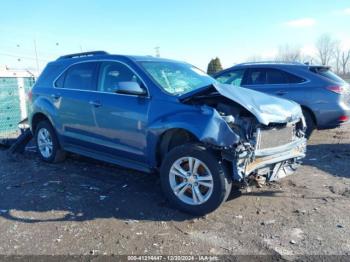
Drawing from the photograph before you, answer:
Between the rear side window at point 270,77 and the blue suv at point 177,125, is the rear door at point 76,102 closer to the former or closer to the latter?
the blue suv at point 177,125

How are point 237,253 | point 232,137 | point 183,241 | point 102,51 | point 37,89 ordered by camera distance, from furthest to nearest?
point 37,89, point 102,51, point 232,137, point 183,241, point 237,253

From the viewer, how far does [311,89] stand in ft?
26.0

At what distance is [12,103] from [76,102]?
21.4 ft

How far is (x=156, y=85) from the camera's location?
4.87 metres

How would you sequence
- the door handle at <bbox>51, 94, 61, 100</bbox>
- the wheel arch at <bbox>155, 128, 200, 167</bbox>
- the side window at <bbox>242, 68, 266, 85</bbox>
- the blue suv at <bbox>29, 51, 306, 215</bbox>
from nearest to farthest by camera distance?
the blue suv at <bbox>29, 51, 306, 215</bbox> < the wheel arch at <bbox>155, 128, 200, 167</bbox> < the door handle at <bbox>51, 94, 61, 100</bbox> < the side window at <bbox>242, 68, 266, 85</bbox>

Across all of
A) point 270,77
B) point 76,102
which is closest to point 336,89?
point 270,77

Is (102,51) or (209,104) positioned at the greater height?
(102,51)

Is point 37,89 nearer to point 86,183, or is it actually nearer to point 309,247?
point 86,183

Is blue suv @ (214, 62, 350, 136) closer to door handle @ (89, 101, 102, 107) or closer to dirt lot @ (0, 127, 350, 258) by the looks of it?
dirt lot @ (0, 127, 350, 258)

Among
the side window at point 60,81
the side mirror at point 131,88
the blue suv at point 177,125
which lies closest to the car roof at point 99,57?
the blue suv at point 177,125

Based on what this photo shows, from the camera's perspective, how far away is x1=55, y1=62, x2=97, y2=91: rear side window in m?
5.71

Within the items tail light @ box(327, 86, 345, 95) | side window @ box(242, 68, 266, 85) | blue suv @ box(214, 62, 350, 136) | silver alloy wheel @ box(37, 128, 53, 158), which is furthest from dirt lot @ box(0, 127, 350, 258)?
side window @ box(242, 68, 266, 85)

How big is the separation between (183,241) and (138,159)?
61.8 inches

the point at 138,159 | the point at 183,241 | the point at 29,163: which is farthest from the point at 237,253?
the point at 29,163
